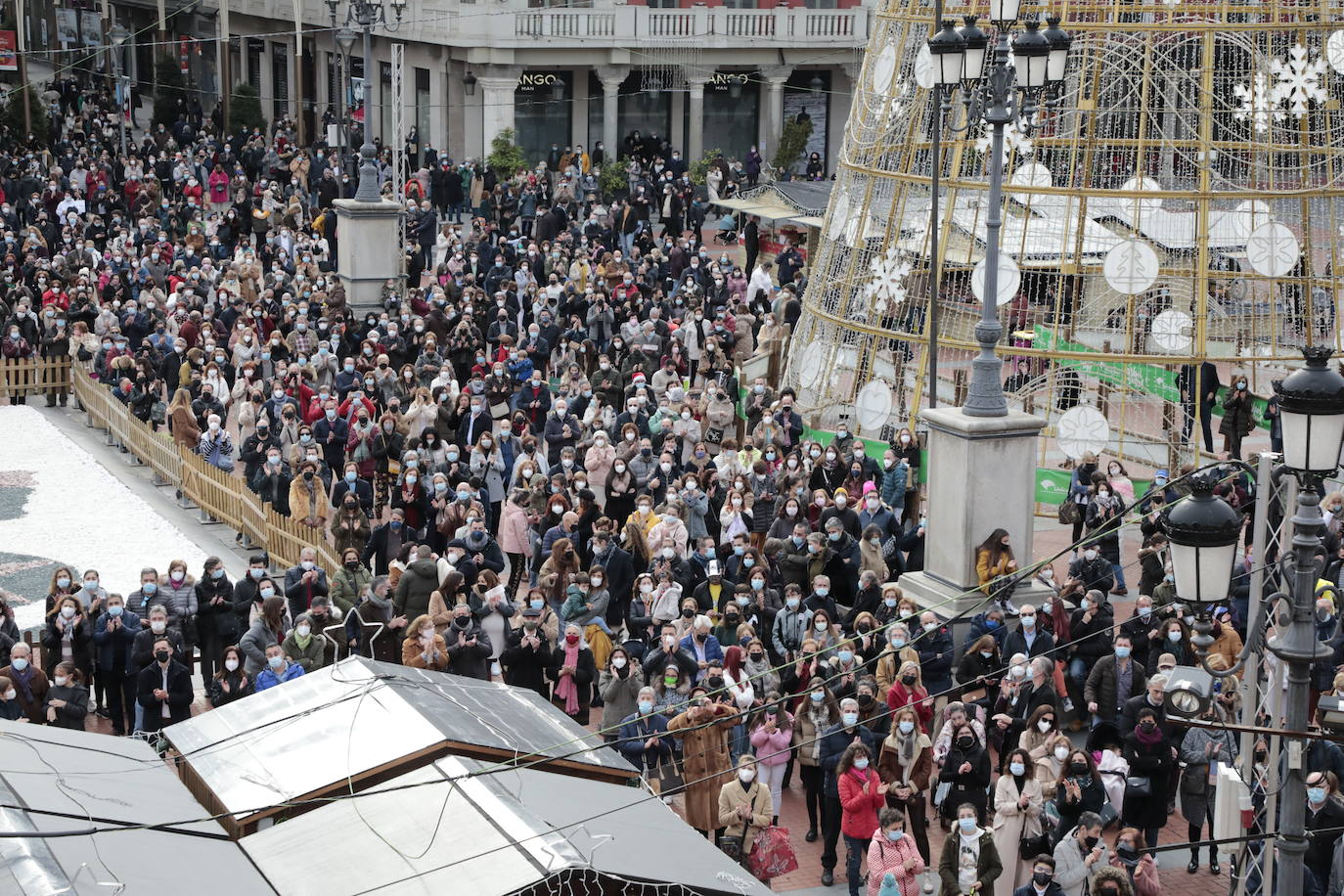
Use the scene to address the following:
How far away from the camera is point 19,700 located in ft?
50.1

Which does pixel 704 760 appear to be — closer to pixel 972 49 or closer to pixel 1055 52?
pixel 972 49

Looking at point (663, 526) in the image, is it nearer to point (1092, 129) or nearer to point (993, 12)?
point (993, 12)

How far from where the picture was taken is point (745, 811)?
13.2m

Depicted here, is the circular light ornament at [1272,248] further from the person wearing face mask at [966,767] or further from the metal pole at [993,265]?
the person wearing face mask at [966,767]

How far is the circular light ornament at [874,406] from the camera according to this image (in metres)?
23.9

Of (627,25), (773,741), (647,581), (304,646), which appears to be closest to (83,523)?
(304,646)

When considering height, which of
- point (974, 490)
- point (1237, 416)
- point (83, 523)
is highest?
point (974, 490)

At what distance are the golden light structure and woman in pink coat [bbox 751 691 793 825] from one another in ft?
32.3

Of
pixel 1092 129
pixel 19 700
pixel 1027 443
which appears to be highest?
pixel 1092 129

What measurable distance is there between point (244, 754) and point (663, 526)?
660 centimetres

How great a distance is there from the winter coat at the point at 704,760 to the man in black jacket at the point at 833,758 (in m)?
0.69

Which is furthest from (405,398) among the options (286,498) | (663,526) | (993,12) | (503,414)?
(993,12)

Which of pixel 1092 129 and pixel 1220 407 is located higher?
pixel 1092 129

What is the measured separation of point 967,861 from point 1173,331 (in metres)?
12.1
